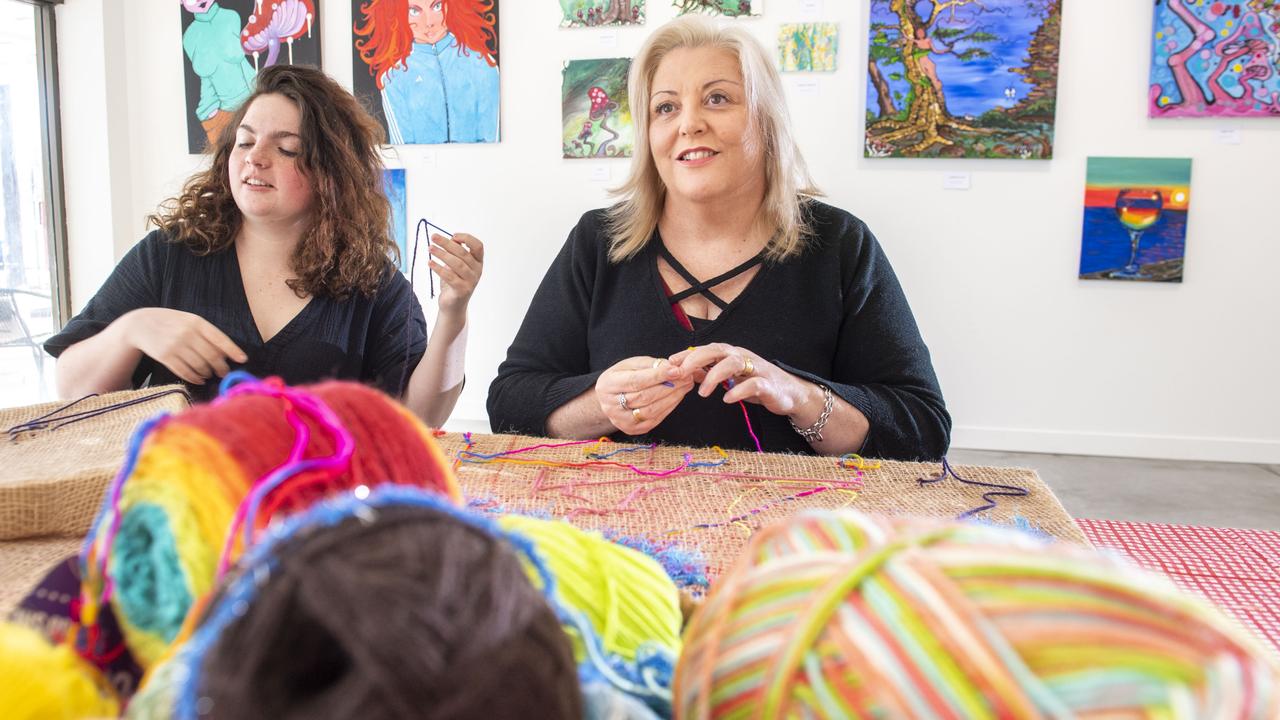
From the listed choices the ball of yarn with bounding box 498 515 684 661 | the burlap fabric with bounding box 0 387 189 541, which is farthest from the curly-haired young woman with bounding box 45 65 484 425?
the ball of yarn with bounding box 498 515 684 661

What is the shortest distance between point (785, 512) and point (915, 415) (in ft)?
1.71

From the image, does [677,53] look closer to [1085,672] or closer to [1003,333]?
[1085,672]

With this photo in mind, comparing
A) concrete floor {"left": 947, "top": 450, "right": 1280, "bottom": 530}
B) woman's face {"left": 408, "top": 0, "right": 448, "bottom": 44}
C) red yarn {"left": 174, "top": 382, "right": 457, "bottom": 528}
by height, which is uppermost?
woman's face {"left": 408, "top": 0, "right": 448, "bottom": 44}

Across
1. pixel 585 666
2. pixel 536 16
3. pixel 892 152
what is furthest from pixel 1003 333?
pixel 585 666

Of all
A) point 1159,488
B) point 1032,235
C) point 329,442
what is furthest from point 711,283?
point 1032,235

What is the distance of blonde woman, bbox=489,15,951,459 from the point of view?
134cm

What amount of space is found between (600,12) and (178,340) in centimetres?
274

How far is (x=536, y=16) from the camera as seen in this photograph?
358cm

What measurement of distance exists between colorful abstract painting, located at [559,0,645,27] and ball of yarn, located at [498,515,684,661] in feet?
10.9

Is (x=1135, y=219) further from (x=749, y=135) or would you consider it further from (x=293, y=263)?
(x=293, y=263)

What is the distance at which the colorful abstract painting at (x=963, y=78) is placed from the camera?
10.5ft

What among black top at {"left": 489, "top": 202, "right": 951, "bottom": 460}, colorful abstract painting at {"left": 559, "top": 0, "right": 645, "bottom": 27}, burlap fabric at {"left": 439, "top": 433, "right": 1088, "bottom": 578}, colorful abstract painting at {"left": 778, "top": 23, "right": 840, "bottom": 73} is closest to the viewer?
burlap fabric at {"left": 439, "top": 433, "right": 1088, "bottom": 578}

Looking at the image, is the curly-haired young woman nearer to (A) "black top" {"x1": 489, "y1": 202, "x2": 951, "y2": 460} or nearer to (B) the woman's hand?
(A) "black top" {"x1": 489, "y1": 202, "x2": 951, "y2": 460}

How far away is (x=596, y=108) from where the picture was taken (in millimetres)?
3559
